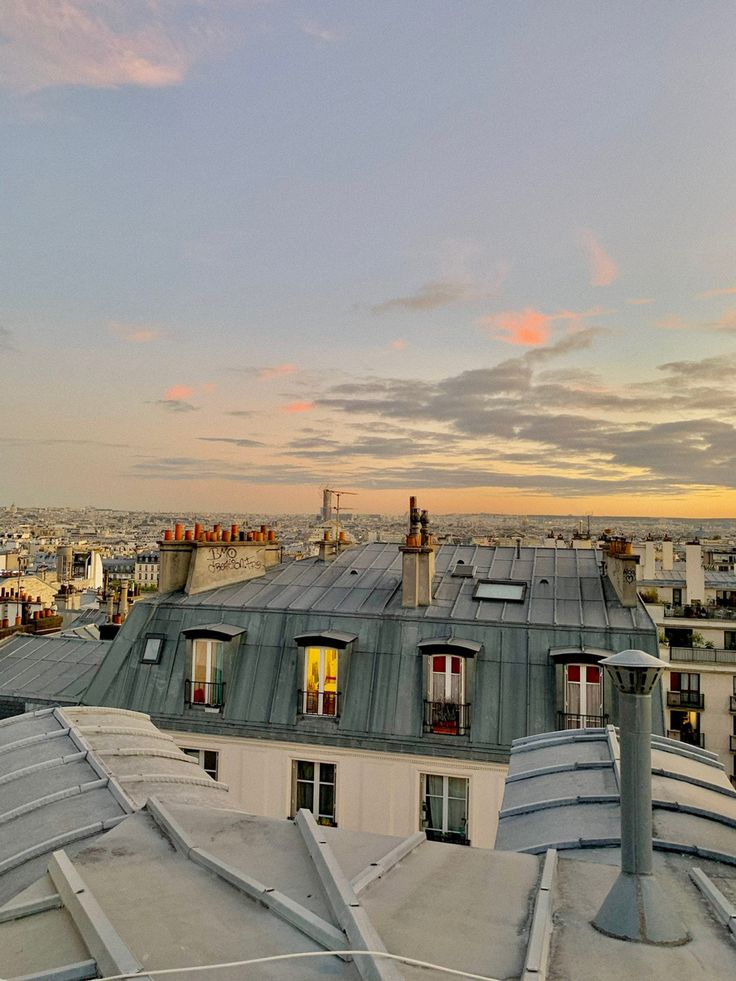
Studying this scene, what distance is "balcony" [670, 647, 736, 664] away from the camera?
34.4 meters

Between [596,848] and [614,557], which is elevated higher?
[614,557]

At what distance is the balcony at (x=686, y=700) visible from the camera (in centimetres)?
3431

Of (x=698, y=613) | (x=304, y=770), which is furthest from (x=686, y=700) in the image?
(x=304, y=770)

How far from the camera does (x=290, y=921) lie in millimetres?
4090

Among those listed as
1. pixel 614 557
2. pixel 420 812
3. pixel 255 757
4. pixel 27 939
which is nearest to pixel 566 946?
pixel 27 939

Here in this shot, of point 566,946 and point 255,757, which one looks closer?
point 566,946

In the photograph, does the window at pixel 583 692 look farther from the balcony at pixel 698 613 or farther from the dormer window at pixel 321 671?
the balcony at pixel 698 613

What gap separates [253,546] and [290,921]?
1569cm

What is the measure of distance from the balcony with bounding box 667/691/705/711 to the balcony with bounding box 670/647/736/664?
1.56 meters

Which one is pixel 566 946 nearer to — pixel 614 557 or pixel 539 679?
pixel 539 679

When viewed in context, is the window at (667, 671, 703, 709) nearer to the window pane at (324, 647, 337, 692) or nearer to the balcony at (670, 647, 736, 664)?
the balcony at (670, 647, 736, 664)

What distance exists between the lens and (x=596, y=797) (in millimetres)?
7473

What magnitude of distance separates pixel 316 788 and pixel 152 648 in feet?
16.8

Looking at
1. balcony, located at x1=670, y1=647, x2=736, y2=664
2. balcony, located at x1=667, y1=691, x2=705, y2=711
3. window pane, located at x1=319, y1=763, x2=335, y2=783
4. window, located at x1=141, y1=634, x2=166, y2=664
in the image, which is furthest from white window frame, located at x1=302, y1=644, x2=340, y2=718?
balcony, located at x1=670, y1=647, x2=736, y2=664
